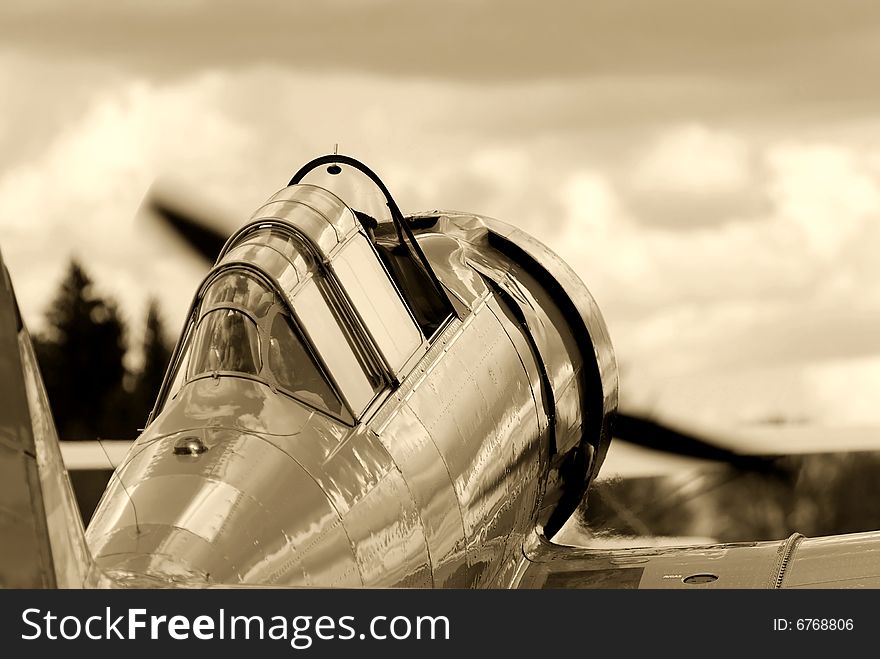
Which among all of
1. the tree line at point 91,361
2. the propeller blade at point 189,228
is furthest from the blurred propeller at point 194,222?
the tree line at point 91,361

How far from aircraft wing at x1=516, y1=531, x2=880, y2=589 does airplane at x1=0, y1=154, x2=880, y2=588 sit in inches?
0.6

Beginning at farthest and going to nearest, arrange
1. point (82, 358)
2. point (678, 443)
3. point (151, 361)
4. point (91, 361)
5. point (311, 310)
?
point (91, 361), point (82, 358), point (151, 361), point (678, 443), point (311, 310)

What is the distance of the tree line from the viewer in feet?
149

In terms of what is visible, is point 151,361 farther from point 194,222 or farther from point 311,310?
point 311,310

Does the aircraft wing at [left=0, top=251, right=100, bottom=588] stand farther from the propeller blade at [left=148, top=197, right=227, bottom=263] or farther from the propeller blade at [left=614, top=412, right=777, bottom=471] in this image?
the propeller blade at [left=148, top=197, right=227, bottom=263]

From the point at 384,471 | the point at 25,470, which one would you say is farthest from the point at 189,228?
the point at 25,470

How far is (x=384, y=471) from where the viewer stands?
5738 mm

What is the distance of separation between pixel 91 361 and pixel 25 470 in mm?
47738

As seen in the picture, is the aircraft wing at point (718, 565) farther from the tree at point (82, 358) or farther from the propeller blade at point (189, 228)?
the tree at point (82, 358)

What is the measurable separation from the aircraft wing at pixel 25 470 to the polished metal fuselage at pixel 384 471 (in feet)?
2.96

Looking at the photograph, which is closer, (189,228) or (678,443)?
(678,443)

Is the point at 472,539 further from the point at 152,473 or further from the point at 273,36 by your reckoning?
the point at 273,36
